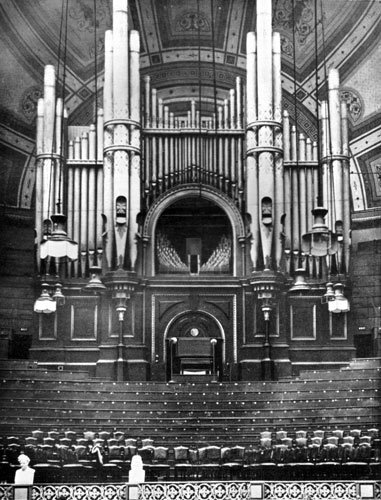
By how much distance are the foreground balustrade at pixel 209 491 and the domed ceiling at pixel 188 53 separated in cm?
647

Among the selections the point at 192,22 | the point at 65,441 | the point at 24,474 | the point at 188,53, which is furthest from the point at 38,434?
the point at 192,22

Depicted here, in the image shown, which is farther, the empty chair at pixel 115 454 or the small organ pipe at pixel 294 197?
the small organ pipe at pixel 294 197

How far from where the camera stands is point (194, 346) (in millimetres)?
16656

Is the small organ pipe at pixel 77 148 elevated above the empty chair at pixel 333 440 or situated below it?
above

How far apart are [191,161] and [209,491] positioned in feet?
22.2

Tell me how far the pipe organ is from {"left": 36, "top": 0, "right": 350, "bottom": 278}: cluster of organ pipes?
0.02 meters

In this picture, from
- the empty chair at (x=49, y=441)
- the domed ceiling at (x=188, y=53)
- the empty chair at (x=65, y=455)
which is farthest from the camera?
the domed ceiling at (x=188, y=53)

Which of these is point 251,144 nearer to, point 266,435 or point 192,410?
point 192,410

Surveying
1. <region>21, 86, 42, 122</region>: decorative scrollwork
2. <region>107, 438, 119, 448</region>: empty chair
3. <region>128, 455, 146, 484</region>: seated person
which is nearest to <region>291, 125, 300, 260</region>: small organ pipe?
<region>21, 86, 42, 122</region>: decorative scrollwork

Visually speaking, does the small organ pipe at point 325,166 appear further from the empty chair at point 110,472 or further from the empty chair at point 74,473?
the empty chair at point 74,473

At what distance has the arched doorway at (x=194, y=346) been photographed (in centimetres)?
1638

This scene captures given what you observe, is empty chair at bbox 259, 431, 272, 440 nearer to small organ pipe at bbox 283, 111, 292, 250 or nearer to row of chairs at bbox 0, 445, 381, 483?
row of chairs at bbox 0, 445, 381, 483

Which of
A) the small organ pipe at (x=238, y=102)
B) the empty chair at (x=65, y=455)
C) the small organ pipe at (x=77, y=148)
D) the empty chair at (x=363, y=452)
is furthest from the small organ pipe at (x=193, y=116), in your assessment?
the empty chair at (x=363, y=452)

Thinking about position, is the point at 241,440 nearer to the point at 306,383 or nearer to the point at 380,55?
the point at 306,383
